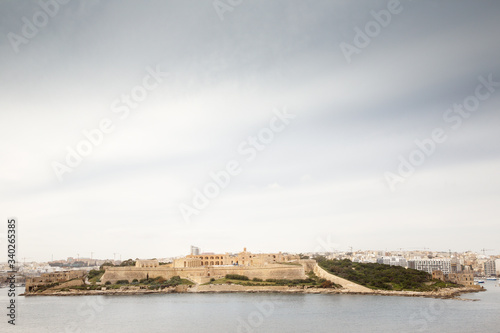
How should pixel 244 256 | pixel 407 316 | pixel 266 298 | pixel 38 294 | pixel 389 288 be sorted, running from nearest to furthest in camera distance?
pixel 407 316 → pixel 266 298 → pixel 389 288 → pixel 38 294 → pixel 244 256

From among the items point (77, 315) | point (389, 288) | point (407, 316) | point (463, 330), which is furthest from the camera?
point (389, 288)

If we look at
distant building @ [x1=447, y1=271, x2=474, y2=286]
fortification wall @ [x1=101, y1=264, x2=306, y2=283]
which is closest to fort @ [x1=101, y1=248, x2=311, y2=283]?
fortification wall @ [x1=101, y1=264, x2=306, y2=283]

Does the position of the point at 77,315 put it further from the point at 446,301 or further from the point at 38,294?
the point at 446,301

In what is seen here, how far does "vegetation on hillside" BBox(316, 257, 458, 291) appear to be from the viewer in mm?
23906

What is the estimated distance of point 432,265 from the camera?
4084cm

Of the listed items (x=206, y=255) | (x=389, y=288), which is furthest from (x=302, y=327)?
(x=206, y=255)

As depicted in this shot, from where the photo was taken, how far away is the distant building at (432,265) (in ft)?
131

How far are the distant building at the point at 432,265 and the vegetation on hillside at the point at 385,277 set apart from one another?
13.9 m

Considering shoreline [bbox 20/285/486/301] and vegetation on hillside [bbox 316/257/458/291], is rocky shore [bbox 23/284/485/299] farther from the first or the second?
vegetation on hillside [bbox 316/257/458/291]

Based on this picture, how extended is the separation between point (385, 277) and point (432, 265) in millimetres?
18085

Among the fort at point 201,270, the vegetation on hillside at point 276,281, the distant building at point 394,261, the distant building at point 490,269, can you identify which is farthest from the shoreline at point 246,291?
the distant building at point 490,269

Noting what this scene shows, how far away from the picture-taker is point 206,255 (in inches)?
1330

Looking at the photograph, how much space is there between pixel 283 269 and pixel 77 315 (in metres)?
12.4

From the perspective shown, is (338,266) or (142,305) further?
(338,266)
